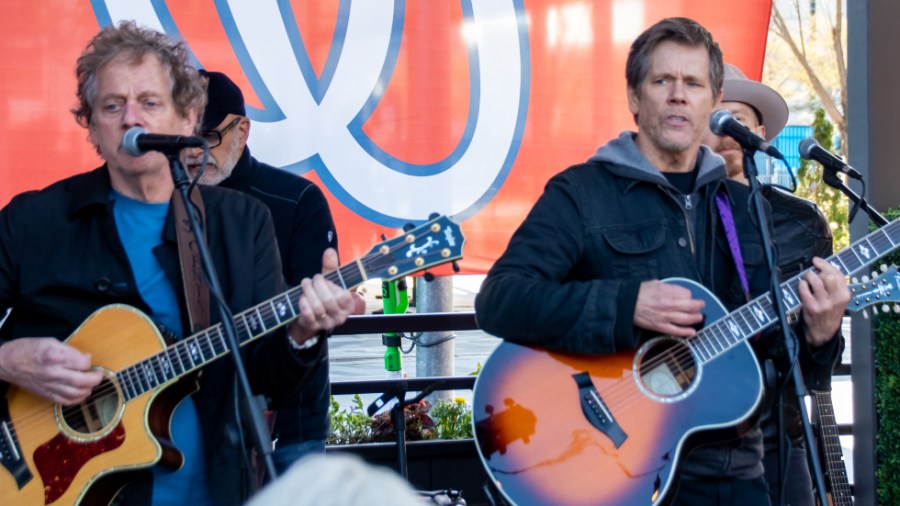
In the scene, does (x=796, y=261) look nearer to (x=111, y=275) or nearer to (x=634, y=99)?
(x=634, y=99)

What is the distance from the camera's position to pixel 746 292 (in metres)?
3.32

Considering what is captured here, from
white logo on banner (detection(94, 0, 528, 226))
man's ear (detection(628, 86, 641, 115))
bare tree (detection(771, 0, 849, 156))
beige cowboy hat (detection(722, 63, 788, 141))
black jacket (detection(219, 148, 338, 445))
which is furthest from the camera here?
bare tree (detection(771, 0, 849, 156))

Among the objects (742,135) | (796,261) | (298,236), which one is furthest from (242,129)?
(796,261)

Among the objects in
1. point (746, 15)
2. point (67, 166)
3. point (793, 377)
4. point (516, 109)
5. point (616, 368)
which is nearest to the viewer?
point (793, 377)

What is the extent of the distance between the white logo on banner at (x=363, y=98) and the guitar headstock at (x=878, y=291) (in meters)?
2.32

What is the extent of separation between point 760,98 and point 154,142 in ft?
9.88

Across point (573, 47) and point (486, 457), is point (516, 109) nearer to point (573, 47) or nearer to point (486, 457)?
point (573, 47)

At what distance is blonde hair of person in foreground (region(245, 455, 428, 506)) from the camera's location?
1139mm

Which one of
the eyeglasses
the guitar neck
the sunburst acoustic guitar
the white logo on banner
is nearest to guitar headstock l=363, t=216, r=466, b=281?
the sunburst acoustic guitar

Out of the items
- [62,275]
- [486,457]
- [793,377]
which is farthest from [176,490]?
[793,377]

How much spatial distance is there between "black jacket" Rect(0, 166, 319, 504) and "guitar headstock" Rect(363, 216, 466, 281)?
36cm

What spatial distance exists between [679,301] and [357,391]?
3137 mm

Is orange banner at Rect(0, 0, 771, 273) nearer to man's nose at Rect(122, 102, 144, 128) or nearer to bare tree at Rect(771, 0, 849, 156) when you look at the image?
man's nose at Rect(122, 102, 144, 128)

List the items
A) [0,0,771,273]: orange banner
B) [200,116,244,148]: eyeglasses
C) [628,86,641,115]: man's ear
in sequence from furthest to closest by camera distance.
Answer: [0,0,771,273]: orange banner
[200,116,244,148]: eyeglasses
[628,86,641,115]: man's ear
